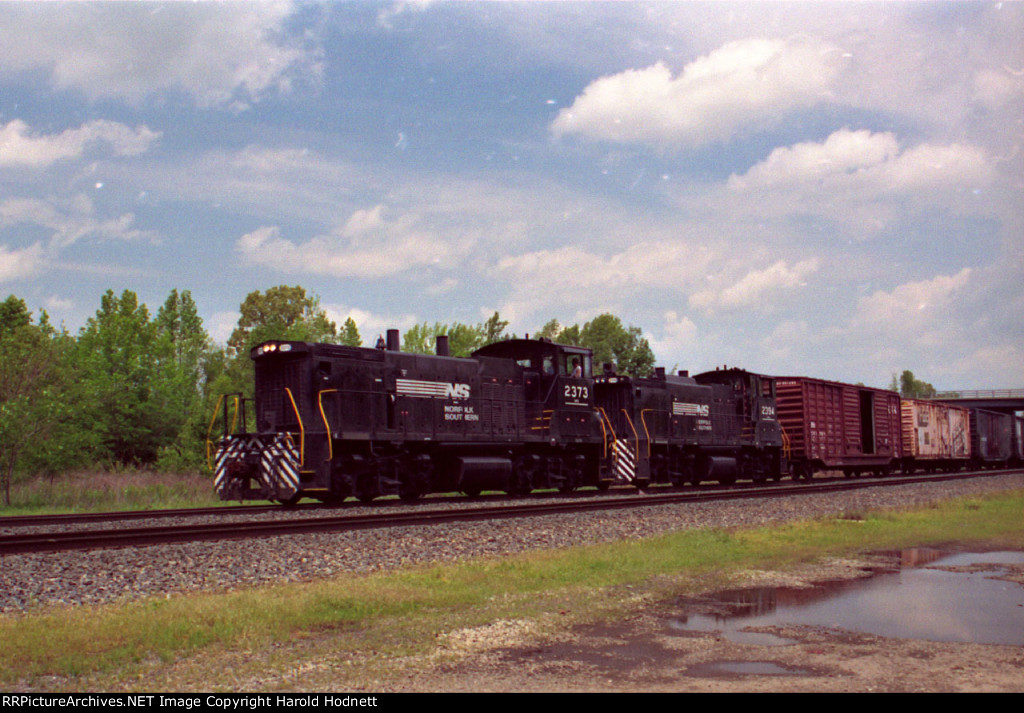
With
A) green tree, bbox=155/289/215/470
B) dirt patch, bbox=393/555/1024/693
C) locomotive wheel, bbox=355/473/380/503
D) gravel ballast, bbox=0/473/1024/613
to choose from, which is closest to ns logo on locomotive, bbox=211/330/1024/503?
locomotive wheel, bbox=355/473/380/503

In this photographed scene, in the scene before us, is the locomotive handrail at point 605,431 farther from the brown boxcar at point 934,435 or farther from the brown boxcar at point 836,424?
the brown boxcar at point 934,435

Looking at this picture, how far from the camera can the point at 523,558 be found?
1058 cm

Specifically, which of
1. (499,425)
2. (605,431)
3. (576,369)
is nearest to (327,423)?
(499,425)

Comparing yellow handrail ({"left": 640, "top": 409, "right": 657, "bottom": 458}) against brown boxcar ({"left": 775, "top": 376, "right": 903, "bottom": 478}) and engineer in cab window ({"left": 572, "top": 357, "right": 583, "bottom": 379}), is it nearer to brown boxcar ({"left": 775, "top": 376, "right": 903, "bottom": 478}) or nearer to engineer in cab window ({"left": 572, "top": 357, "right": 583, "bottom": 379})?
engineer in cab window ({"left": 572, "top": 357, "right": 583, "bottom": 379})

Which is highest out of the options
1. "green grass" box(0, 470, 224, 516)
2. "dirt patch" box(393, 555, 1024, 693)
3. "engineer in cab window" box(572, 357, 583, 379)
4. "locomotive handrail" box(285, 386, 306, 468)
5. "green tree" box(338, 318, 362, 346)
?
"green tree" box(338, 318, 362, 346)

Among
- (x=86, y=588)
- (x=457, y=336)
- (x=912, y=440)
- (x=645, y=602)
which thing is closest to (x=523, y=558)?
(x=645, y=602)

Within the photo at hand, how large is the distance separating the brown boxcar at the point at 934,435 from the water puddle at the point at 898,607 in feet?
110

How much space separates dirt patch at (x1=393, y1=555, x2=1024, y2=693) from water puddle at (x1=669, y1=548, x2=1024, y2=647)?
0.85 ft

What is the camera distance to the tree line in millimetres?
26156

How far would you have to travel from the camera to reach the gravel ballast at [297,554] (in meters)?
8.44

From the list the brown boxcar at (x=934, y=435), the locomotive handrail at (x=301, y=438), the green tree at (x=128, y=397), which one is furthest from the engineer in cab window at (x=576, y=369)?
the green tree at (x=128, y=397)

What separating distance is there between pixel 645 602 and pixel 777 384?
2684 cm
